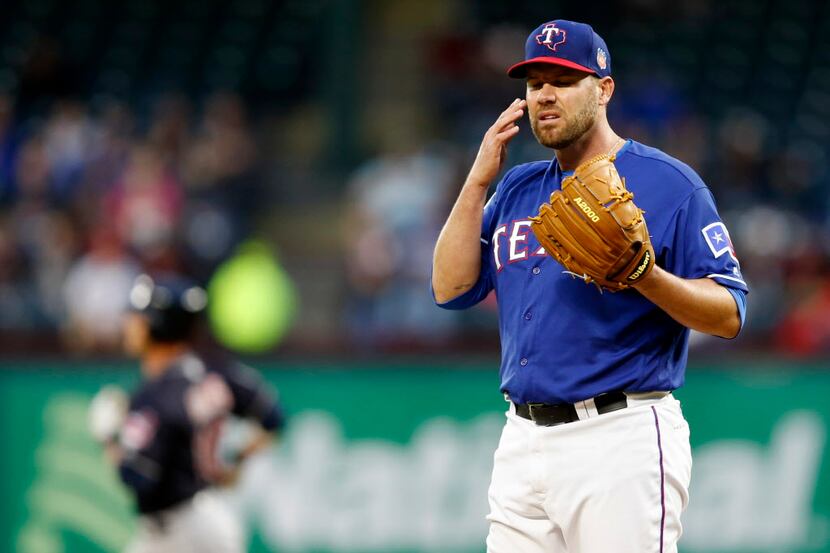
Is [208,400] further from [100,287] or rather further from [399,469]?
[100,287]

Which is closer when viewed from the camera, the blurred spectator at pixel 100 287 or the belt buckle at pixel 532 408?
the belt buckle at pixel 532 408

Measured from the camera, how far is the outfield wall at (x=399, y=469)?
8.18 meters

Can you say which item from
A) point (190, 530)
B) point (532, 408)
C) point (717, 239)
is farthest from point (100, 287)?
point (717, 239)

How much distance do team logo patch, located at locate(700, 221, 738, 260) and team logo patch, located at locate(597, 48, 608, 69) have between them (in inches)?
21.9

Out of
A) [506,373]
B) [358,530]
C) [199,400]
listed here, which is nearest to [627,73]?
[358,530]

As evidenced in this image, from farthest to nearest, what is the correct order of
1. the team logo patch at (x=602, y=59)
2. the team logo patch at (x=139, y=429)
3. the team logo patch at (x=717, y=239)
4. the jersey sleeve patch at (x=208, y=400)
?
the jersey sleeve patch at (x=208, y=400)
the team logo patch at (x=139, y=429)
the team logo patch at (x=602, y=59)
the team logo patch at (x=717, y=239)

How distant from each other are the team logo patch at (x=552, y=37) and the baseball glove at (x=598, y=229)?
0.37 m

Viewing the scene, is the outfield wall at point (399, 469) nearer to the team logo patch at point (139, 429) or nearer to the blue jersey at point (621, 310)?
the team logo patch at point (139, 429)

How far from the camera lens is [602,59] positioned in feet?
12.6

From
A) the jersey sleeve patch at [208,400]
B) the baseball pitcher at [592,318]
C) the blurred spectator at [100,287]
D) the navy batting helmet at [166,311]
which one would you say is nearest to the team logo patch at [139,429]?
the jersey sleeve patch at [208,400]

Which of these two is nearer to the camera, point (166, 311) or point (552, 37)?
point (552, 37)

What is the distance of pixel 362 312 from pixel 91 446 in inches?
106

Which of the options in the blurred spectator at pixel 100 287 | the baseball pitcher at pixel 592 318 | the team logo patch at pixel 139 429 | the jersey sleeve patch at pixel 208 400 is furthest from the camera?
the blurred spectator at pixel 100 287

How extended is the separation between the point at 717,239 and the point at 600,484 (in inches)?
29.0
